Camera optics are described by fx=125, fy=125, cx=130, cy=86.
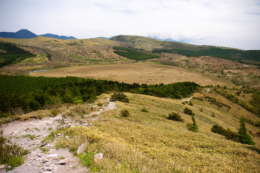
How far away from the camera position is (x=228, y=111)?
6297 cm

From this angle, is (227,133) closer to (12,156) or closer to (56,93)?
(12,156)

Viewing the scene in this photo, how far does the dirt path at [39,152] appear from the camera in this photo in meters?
6.82

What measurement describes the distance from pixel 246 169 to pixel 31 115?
2223 centimetres

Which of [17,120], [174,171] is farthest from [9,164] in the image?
[17,120]

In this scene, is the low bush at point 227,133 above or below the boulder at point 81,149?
below

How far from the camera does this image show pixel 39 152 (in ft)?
28.7

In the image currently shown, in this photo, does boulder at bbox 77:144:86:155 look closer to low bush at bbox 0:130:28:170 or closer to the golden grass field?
low bush at bbox 0:130:28:170

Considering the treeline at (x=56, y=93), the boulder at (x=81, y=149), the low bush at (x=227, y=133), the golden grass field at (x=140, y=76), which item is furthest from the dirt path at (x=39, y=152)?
the golden grass field at (x=140, y=76)

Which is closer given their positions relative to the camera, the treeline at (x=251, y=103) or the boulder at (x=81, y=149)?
the boulder at (x=81, y=149)

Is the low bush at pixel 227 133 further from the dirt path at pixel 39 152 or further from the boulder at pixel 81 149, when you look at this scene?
the dirt path at pixel 39 152

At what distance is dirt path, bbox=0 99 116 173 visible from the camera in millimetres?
6824

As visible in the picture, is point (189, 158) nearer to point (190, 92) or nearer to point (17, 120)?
point (17, 120)

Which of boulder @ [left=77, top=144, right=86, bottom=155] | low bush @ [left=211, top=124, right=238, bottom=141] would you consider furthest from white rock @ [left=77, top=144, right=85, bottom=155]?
low bush @ [left=211, top=124, right=238, bottom=141]

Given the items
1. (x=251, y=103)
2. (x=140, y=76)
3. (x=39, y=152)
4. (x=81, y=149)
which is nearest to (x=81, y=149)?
(x=81, y=149)
